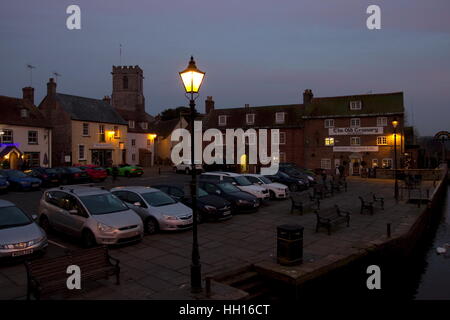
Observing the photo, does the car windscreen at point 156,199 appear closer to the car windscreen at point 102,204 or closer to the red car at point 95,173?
the car windscreen at point 102,204

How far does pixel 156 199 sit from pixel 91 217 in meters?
3.31

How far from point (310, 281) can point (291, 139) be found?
36406 mm

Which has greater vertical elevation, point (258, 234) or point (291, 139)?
point (291, 139)

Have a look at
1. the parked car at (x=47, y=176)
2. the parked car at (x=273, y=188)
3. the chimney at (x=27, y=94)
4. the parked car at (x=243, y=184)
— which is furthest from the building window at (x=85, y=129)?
the parked car at (x=273, y=188)

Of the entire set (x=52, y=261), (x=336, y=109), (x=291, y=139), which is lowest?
(x=52, y=261)

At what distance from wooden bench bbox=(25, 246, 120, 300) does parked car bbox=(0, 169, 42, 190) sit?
20.2m

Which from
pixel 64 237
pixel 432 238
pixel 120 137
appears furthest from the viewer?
pixel 120 137

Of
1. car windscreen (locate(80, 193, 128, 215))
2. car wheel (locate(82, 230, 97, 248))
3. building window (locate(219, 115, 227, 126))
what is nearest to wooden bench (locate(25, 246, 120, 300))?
car wheel (locate(82, 230, 97, 248))

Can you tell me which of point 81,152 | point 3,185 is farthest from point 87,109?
point 3,185

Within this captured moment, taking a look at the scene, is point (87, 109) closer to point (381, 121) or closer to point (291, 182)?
point (291, 182)

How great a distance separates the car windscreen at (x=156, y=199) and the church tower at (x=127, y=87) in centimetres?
6989
